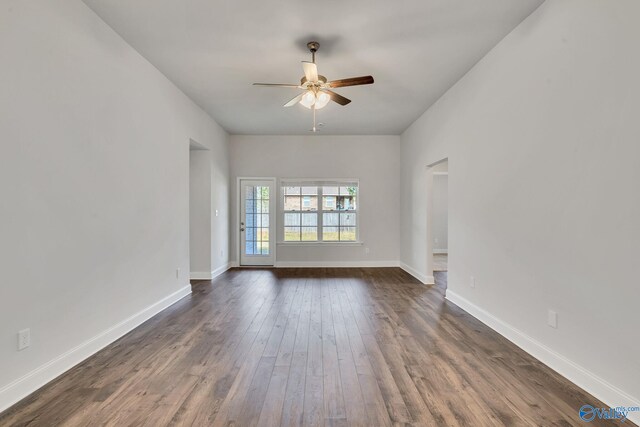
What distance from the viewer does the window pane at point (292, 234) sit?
695 centimetres

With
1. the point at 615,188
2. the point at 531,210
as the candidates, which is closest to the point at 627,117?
the point at 615,188

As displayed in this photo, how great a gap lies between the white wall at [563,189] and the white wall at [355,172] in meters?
3.11

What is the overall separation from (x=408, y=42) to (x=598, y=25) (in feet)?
4.94

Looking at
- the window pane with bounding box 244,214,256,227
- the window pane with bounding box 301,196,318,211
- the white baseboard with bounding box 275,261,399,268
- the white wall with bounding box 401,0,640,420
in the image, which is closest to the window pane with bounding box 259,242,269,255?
the white baseboard with bounding box 275,261,399,268

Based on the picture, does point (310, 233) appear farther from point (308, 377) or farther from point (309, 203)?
point (308, 377)

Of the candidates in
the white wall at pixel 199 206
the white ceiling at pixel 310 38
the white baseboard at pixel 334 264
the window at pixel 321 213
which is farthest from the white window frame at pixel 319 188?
the white ceiling at pixel 310 38

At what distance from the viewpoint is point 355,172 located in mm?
6883

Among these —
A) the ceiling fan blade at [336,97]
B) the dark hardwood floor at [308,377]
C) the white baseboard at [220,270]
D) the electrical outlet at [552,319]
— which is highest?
the ceiling fan blade at [336,97]

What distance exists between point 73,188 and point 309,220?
487cm

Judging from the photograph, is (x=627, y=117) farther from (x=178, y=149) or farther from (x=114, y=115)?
(x=178, y=149)

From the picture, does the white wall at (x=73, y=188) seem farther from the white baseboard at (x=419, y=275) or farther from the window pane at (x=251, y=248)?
the white baseboard at (x=419, y=275)

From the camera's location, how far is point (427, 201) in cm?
528
